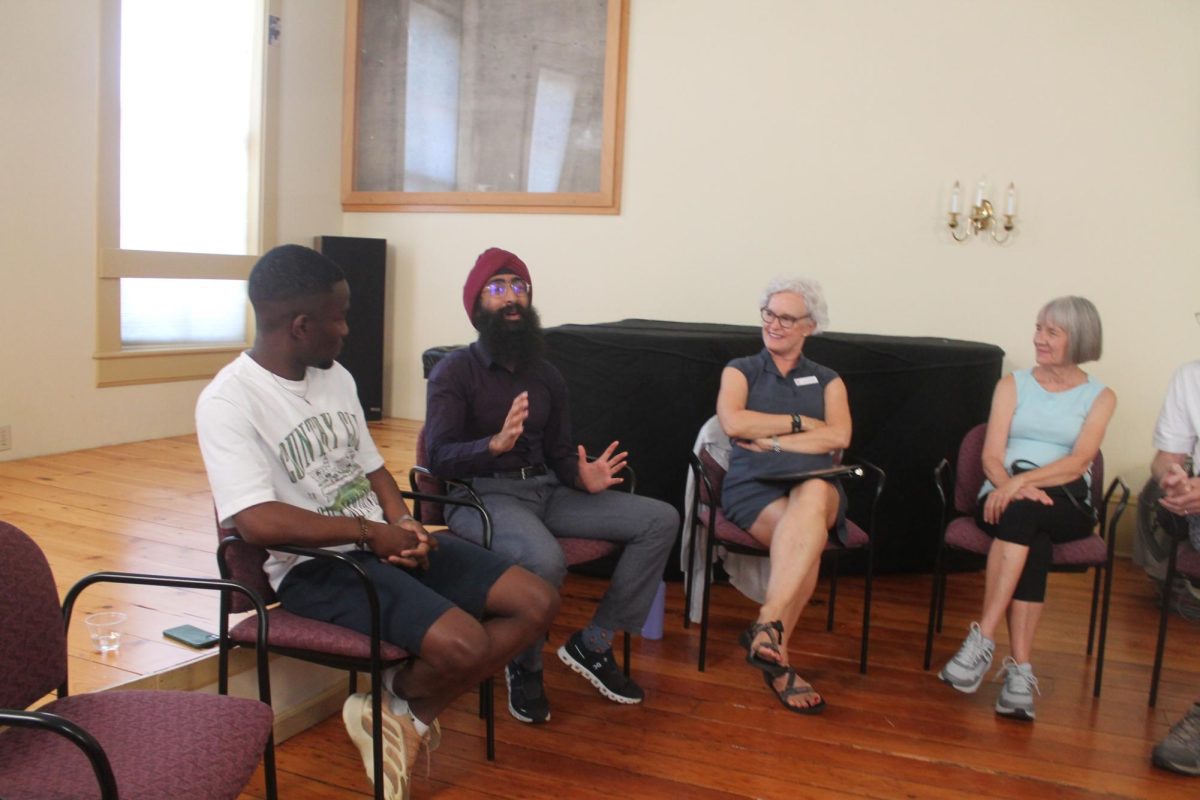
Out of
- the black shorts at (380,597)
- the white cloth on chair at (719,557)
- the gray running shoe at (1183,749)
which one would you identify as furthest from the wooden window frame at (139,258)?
the gray running shoe at (1183,749)

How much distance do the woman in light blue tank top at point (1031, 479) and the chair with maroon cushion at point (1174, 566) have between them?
23cm

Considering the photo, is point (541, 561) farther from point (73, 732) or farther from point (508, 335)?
point (73, 732)

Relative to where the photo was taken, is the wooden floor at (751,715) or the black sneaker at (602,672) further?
the black sneaker at (602,672)

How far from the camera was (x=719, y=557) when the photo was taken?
3379 millimetres

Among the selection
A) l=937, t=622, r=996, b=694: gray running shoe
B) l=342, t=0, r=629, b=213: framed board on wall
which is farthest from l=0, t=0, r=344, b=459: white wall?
l=937, t=622, r=996, b=694: gray running shoe

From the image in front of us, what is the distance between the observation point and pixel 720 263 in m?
5.53

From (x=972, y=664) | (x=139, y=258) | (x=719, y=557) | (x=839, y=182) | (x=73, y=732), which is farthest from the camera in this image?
(x=139, y=258)

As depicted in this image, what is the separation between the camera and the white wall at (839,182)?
14.7 feet

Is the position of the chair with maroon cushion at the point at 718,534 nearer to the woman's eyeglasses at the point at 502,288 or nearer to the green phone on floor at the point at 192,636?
the woman's eyeglasses at the point at 502,288

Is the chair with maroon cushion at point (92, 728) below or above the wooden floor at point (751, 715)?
above

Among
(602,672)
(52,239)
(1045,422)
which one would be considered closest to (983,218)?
(1045,422)

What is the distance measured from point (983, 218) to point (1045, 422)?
1926 millimetres

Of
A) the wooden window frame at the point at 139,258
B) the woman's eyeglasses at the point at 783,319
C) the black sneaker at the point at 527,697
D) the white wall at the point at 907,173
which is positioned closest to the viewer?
the black sneaker at the point at 527,697

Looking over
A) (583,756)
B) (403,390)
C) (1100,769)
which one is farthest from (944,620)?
(403,390)
